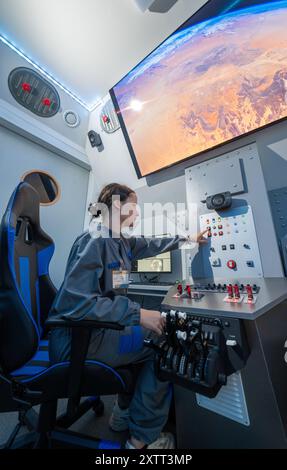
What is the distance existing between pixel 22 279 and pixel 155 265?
1084mm

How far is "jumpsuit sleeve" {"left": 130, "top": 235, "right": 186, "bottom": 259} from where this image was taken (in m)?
1.34

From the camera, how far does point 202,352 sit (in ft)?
1.96

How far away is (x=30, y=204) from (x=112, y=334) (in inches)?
28.3

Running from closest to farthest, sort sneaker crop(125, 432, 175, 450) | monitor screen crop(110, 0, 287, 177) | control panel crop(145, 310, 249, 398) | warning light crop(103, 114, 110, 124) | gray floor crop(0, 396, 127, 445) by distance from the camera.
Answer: control panel crop(145, 310, 249, 398)
sneaker crop(125, 432, 175, 450)
gray floor crop(0, 396, 127, 445)
monitor screen crop(110, 0, 287, 177)
warning light crop(103, 114, 110, 124)

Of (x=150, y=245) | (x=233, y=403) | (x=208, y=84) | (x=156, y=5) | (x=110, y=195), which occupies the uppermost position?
(x=156, y=5)

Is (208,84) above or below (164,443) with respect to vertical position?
above

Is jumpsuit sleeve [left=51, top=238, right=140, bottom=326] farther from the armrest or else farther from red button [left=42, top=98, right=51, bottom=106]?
red button [left=42, top=98, right=51, bottom=106]

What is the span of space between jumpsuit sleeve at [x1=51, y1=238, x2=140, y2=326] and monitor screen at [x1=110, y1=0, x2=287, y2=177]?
1.38 m

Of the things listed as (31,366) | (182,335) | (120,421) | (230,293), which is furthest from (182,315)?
(120,421)

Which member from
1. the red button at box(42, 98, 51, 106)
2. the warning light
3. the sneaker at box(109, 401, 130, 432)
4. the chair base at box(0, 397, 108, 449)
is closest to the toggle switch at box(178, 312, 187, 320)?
the chair base at box(0, 397, 108, 449)

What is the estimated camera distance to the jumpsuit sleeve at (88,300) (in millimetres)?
667

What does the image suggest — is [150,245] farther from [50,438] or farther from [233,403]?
[50,438]

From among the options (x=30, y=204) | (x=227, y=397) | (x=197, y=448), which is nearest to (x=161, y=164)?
(x=30, y=204)

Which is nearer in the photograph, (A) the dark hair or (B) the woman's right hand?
(B) the woman's right hand
